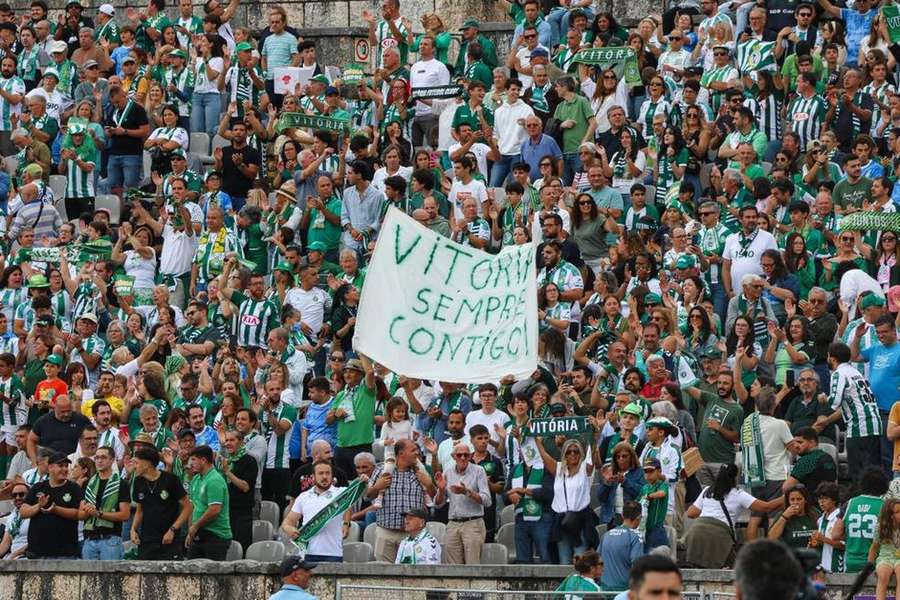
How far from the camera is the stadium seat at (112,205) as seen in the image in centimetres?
2508

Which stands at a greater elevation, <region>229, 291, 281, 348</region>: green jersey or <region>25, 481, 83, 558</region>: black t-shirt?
<region>229, 291, 281, 348</region>: green jersey

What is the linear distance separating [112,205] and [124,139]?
82 cm

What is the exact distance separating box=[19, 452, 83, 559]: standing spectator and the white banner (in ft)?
8.82

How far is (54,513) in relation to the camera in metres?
18.0

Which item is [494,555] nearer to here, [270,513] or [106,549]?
[270,513]

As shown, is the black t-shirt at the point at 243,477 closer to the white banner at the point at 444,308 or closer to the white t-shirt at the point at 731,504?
the white banner at the point at 444,308

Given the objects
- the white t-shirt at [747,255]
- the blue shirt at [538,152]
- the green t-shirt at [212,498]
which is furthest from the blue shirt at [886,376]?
the blue shirt at [538,152]

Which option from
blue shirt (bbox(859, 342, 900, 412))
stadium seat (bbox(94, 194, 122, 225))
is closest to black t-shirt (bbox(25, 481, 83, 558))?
blue shirt (bbox(859, 342, 900, 412))

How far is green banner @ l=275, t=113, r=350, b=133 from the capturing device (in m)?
23.4

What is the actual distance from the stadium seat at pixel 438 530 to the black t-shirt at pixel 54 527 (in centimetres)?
296

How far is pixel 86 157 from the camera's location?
25422 mm

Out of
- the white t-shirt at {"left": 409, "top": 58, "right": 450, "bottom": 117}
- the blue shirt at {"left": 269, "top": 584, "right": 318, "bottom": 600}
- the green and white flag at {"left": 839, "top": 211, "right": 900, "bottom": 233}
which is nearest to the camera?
the blue shirt at {"left": 269, "top": 584, "right": 318, "bottom": 600}

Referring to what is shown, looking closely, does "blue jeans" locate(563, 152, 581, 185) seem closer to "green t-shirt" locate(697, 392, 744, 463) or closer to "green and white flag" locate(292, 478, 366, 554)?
"green t-shirt" locate(697, 392, 744, 463)

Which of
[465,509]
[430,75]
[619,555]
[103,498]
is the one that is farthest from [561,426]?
[430,75]
